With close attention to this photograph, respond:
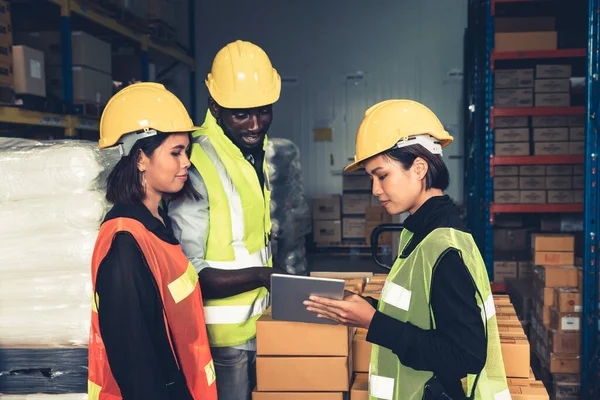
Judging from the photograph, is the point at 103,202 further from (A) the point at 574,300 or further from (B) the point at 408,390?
(A) the point at 574,300

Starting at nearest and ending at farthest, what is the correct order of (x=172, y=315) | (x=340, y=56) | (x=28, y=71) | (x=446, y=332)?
1. (x=446, y=332)
2. (x=172, y=315)
3. (x=28, y=71)
4. (x=340, y=56)

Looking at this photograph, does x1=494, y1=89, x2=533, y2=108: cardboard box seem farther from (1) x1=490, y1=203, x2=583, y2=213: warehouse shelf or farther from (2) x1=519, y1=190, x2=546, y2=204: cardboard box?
(1) x1=490, y1=203, x2=583, y2=213: warehouse shelf

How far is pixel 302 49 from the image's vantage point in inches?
431

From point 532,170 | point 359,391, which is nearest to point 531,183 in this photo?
point 532,170

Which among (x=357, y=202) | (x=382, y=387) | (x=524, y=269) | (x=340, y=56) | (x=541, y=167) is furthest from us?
(x=340, y=56)

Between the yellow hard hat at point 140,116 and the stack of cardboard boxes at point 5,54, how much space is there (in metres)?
2.93

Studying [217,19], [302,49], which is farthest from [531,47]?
[217,19]

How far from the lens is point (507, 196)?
6.09m

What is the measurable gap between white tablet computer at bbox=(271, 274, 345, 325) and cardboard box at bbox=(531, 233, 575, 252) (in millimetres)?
3583

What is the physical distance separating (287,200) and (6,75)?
323 cm

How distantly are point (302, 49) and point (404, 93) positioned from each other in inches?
78.5

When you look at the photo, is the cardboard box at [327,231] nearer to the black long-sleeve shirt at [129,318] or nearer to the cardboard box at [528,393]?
the cardboard box at [528,393]

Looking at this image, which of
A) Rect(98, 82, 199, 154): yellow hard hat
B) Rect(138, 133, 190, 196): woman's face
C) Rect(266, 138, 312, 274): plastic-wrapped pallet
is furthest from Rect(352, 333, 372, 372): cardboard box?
Rect(266, 138, 312, 274): plastic-wrapped pallet

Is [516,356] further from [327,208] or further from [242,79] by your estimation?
[327,208]
